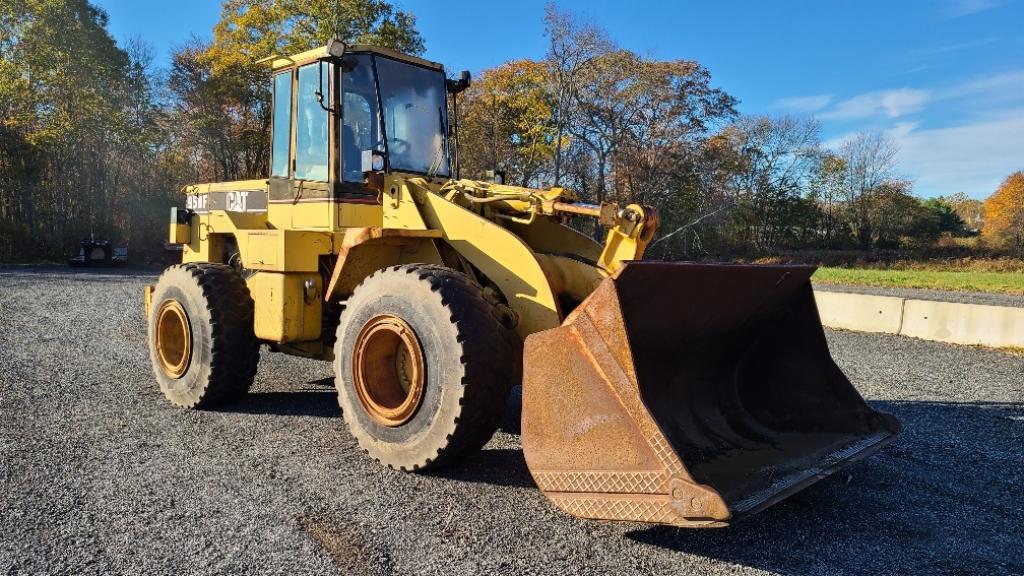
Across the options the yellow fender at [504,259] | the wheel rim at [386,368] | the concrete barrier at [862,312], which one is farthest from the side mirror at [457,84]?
the concrete barrier at [862,312]

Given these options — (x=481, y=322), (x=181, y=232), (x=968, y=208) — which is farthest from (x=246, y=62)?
(x=968, y=208)

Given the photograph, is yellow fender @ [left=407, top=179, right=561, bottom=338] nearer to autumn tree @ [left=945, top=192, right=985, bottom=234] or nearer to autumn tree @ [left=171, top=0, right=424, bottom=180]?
autumn tree @ [left=171, top=0, right=424, bottom=180]

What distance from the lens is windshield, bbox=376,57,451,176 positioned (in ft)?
18.6

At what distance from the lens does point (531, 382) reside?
3510 mm

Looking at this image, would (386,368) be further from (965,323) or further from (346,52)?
(965,323)

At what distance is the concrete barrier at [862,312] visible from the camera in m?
11.3

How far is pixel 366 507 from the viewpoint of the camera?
3.66m

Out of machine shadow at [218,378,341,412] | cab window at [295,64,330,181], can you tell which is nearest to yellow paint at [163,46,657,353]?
cab window at [295,64,330,181]

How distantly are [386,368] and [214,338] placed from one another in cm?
184

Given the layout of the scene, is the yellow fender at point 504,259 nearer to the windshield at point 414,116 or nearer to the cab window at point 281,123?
Result: the windshield at point 414,116

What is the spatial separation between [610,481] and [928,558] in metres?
1.49

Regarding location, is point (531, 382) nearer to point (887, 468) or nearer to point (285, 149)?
point (887, 468)

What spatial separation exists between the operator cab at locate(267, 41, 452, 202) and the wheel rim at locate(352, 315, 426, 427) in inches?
53.7

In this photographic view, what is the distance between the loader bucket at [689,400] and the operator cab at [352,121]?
2.47 metres
